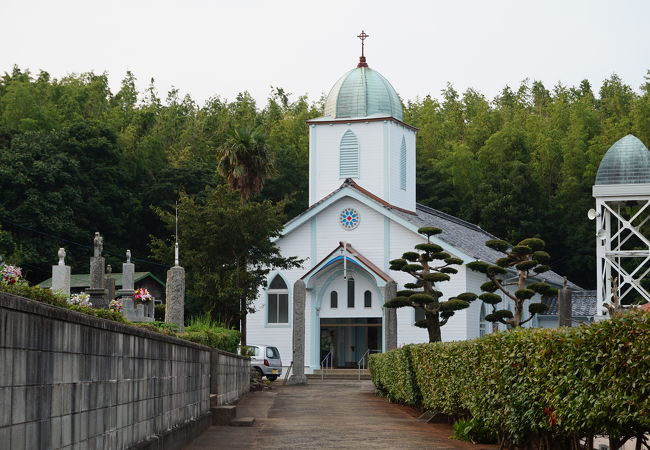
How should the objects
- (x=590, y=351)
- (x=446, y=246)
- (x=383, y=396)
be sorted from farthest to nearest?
(x=446, y=246), (x=383, y=396), (x=590, y=351)

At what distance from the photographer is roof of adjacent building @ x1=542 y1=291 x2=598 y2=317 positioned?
56906 millimetres

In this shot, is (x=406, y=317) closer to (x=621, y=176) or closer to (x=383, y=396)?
(x=621, y=176)

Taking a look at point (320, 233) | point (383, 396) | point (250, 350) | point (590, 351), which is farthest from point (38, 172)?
point (590, 351)

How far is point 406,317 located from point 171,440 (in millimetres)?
37758

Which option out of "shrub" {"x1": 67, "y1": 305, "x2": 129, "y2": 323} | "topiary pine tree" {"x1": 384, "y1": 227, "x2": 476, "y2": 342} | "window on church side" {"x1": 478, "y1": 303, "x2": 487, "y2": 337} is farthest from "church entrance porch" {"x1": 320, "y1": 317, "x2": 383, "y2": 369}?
"shrub" {"x1": 67, "y1": 305, "x2": 129, "y2": 323}

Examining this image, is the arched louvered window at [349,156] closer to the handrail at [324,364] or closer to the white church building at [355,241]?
the white church building at [355,241]

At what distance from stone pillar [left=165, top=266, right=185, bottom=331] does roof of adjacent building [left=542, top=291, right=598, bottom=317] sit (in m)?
32.9

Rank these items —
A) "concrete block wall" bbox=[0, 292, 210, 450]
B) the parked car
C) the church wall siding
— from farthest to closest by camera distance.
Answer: the church wall siding < the parked car < "concrete block wall" bbox=[0, 292, 210, 450]

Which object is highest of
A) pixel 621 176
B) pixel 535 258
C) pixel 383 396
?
pixel 621 176

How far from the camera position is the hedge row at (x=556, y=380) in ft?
30.6

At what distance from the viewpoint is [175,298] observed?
27.7m

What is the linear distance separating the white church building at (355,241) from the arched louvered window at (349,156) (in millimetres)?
52

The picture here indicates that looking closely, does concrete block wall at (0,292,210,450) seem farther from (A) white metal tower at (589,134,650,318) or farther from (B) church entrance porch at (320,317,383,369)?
(B) church entrance porch at (320,317,383,369)

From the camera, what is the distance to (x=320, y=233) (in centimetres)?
5416
